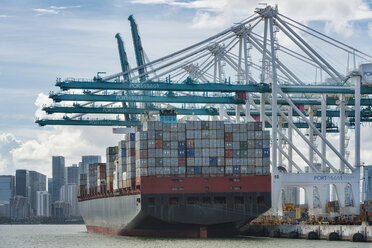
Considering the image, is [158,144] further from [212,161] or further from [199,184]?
[199,184]

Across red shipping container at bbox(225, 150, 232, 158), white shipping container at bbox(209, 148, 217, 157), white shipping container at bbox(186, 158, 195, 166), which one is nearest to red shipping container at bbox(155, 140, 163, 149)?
white shipping container at bbox(186, 158, 195, 166)

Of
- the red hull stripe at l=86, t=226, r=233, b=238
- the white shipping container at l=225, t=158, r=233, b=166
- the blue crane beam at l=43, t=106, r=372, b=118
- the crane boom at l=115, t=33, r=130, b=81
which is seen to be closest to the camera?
the red hull stripe at l=86, t=226, r=233, b=238

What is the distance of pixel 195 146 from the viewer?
6681 centimetres

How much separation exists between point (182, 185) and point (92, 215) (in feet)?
91.7

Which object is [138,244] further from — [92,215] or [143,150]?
[92,215]

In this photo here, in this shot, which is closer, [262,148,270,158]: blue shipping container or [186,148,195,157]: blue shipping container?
[186,148,195,157]: blue shipping container

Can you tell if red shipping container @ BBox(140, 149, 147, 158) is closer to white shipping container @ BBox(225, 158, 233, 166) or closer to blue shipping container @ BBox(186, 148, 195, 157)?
blue shipping container @ BBox(186, 148, 195, 157)

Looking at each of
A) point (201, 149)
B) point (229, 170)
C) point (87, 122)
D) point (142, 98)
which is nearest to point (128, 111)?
point (87, 122)

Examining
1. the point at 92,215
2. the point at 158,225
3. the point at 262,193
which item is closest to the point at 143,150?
the point at 158,225

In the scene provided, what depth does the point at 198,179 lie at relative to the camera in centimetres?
6588

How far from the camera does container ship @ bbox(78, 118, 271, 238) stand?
65250mm

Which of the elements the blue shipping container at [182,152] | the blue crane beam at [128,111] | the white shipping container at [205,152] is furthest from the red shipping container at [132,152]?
the blue crane beam at [128,111]

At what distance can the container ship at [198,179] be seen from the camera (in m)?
65.2

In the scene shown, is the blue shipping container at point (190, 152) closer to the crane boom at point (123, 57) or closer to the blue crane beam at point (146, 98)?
the blue crane beam at point (146, 98)
